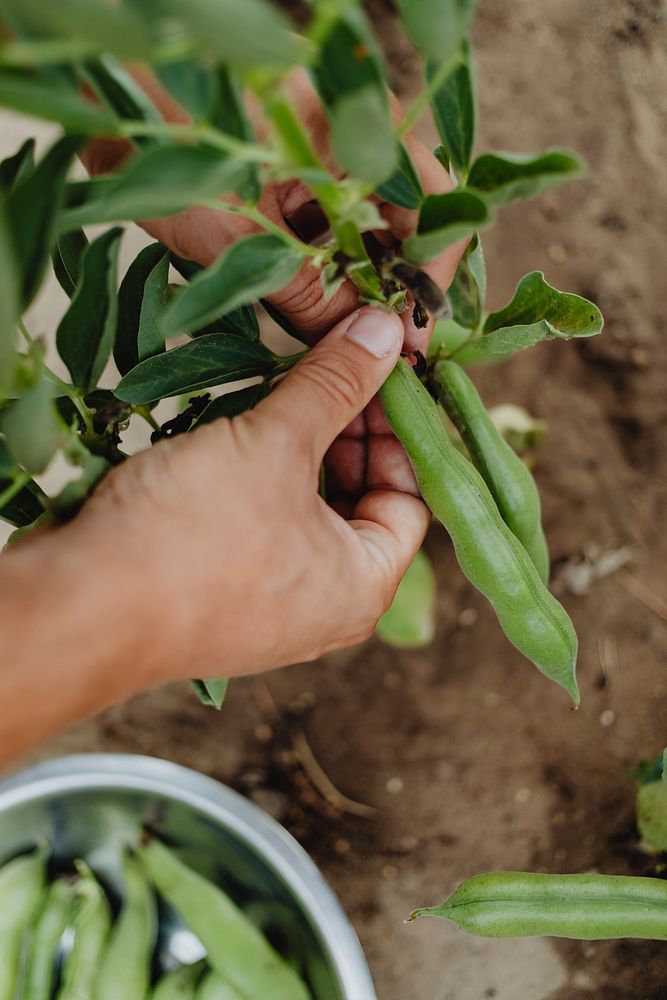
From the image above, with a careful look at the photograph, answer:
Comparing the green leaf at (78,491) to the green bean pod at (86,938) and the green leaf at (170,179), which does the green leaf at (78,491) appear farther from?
the green bean pod at (86,938)

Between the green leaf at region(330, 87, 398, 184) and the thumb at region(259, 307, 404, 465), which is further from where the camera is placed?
the thumb at region(259, 307, 404, 465)

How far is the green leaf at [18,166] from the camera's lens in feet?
2.50

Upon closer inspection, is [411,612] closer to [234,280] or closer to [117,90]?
[234,280]

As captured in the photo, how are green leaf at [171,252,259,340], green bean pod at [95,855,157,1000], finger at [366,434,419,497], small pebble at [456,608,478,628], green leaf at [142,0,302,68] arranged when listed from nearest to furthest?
green leaf at [142,0,302,68], green leaf at [171,252,259,340], finger at [366,434,419,497], green bean pod at [95,855,157,1000], small pebble at [456,608,478,628]

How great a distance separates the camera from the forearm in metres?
0.78

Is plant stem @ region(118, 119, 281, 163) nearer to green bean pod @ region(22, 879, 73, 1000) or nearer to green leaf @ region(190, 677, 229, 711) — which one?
green leaf @ region(190, 677, 229, 711)

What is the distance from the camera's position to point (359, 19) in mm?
593

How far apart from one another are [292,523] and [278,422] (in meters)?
0.12

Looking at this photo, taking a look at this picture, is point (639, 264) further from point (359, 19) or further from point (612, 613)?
point (359, 19)

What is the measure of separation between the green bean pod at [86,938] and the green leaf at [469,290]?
4.61 ft

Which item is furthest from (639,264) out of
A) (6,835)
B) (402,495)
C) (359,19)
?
(6,835)

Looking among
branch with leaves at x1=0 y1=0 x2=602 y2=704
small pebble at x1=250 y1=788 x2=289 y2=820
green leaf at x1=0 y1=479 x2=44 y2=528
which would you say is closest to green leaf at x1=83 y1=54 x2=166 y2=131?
branch with leaves at x1=0 y1=0 x2=602 y2=704

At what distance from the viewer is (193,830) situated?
5.71 ft

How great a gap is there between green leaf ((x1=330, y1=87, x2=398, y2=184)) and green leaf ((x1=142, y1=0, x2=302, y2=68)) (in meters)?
0.08
